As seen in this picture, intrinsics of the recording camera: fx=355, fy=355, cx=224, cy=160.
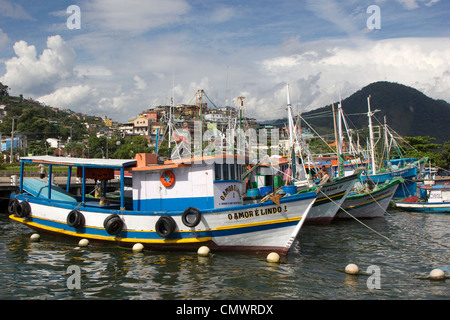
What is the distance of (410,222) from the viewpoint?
21.7 metres

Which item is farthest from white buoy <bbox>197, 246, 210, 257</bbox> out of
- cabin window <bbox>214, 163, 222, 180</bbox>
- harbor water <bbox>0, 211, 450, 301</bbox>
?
cabin window <bbox>214, 163, 222, 180</bbox>

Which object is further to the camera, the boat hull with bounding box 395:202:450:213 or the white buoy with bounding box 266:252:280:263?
the boat hull with bounding box 395:202:450:213

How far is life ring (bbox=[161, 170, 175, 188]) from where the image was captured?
1341 cm

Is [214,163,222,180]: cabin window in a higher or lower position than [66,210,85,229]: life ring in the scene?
higher

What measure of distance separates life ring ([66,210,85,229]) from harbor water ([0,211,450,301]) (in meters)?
0.90

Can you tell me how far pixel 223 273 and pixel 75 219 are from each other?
6735 mm

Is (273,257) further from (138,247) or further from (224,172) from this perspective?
(138,247)

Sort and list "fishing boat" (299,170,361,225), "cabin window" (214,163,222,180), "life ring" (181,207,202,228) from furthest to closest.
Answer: "fishing boat" (299,170,361,225) → "cabin window" (214,163,222,180) → "life ring" (181,207,202,228)

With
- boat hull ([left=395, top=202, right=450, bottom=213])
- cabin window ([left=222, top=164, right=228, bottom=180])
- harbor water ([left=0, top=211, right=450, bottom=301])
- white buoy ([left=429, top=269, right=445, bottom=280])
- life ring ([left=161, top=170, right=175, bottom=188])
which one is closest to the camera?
harbor water ([left=0, top=211, right=450, bottom=301])

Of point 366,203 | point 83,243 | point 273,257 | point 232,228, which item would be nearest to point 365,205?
point 366,203

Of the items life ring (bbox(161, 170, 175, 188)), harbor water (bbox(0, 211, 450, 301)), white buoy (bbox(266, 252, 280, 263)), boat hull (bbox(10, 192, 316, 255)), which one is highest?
life ring (bbox(161, 170, 175, 188))

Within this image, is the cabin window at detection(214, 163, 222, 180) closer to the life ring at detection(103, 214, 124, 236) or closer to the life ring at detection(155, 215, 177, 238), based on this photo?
the life ring at detection(155, 215, 177, 238)

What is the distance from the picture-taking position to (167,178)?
1348cm
